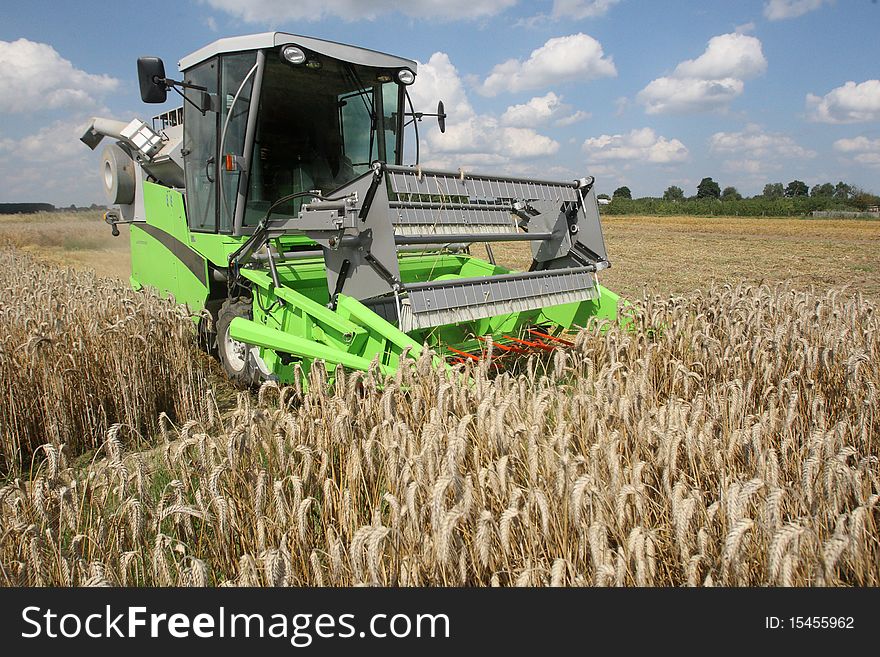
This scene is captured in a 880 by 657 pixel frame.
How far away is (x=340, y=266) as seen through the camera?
13.5 ft

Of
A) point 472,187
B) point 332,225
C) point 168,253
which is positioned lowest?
point 168,253

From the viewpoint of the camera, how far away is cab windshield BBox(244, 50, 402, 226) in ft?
17.2

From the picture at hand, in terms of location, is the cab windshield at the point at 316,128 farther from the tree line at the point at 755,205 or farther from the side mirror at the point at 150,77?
the tree line at the point at 755,205

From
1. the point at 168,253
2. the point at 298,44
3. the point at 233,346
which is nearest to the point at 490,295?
the point at 233,346

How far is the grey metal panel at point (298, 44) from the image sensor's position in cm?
472

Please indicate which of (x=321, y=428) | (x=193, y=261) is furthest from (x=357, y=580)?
(x=193, y=261)

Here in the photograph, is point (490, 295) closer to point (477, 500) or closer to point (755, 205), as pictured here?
point (477, 500)

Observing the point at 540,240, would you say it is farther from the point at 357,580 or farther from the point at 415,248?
the point at 357,580

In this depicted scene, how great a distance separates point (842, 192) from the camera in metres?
65.1

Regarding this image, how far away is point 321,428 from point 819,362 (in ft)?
8.67

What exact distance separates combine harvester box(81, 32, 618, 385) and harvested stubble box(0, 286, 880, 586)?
107cm

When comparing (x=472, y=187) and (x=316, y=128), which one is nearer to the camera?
(x=472, y=187)

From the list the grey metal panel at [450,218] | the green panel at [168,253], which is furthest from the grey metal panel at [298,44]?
the grey metal panel at [450,218]

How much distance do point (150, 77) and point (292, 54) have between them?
1.07 m
